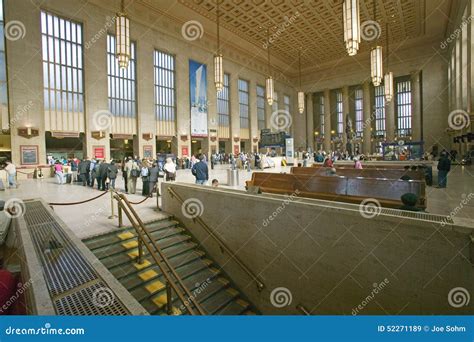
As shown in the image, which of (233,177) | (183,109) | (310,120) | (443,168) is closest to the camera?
(443,168)

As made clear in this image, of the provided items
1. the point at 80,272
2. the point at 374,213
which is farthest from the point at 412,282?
the point at 80,272

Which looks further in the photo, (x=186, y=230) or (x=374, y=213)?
(x=186, y=230)

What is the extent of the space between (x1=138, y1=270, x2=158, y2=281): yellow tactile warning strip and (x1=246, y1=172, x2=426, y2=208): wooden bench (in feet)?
12.0

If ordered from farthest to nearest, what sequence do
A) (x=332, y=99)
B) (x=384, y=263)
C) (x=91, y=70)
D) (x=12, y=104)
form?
(x=332, y=99), (x=91, y=70), (x=12, y=104), (x=384, y=263)

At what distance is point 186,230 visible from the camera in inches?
239

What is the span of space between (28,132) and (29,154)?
116 cm

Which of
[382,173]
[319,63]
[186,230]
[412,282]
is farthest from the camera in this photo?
[319,63]

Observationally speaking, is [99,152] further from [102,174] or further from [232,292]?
[232,292]

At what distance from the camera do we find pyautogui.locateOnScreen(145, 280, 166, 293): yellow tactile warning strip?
4.28 metres

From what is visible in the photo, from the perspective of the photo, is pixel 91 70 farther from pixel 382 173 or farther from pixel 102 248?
pixel 382 173

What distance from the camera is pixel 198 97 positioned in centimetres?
2314

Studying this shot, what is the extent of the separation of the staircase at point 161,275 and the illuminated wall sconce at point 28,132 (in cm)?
1260

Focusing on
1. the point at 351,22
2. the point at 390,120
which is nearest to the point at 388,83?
the point at 351,22

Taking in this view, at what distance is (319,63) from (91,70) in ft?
79.6
